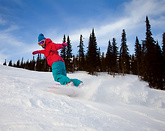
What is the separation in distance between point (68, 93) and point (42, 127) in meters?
1.55

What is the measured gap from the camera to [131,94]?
260cm

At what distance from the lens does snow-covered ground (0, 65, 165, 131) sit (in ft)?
3.28

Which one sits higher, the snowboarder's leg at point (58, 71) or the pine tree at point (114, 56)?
the pine tree at point (114, 56)

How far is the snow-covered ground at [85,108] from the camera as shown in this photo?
999 mm

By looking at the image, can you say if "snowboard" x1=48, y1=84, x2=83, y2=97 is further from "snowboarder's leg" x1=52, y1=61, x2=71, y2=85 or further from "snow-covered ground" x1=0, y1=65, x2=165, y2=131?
"snowboarder's leg" x1=52, y1=61, x2=71, y2=85

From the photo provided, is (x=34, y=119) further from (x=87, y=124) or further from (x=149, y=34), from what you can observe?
(x=149, y=34)

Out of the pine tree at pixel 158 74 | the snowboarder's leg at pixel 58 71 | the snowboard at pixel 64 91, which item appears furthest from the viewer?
the pine tree at pixel 158 74

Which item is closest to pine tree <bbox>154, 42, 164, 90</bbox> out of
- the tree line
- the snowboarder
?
the tree line

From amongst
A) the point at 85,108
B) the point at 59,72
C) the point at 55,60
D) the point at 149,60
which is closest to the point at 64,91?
the point at 85,108

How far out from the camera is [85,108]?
5.36 ft

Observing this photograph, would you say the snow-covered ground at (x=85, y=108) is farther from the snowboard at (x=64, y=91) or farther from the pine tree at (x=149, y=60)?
the pine tree at (x=149, y=60)

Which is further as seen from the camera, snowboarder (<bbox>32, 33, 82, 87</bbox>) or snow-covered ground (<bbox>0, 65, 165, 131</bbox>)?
snowboarder (<bbox>32, 33, 82, 87</bbox>)

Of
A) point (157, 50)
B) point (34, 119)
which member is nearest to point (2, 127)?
point (34, 119)

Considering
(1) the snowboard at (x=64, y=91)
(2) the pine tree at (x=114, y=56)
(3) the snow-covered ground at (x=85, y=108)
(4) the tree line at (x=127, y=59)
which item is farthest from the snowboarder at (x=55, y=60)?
(2) the pine tree at (x=114, y=56)
